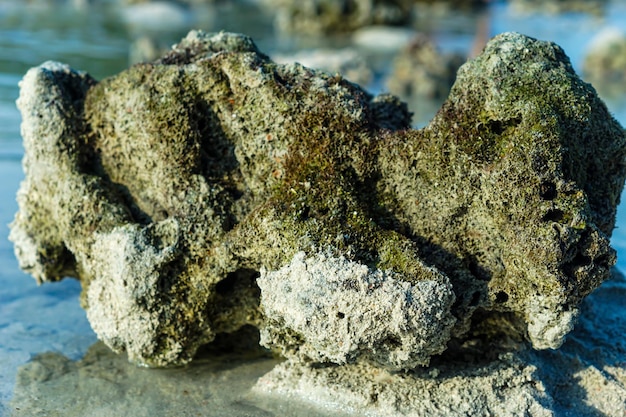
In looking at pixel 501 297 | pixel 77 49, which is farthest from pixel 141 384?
pixel 77 49

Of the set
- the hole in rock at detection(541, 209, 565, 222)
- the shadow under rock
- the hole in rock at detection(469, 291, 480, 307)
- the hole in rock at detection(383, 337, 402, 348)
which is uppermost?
the hole in rock at detection(541, 209, 565, 222)

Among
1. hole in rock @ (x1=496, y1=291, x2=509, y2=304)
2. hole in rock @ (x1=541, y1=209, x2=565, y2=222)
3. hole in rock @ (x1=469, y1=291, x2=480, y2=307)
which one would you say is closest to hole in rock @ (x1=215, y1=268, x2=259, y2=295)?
hole in rock @ (x1=469, y1=291, x2=480, y2=307)

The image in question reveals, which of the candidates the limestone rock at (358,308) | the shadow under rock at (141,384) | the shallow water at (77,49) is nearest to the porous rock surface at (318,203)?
the limestone rock at (358,308)

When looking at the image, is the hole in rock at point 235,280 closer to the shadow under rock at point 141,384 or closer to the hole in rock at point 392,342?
the shadow under rock at point 141,384

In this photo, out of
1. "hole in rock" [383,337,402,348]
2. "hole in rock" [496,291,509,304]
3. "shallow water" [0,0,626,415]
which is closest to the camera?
"hole in rock" [383,337,402,348]

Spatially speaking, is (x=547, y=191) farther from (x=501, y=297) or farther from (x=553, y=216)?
(x=501, y=297)

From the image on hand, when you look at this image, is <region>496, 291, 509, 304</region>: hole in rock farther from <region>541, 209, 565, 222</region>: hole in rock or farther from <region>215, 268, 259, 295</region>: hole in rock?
<region>215, 268, 259, 295</region>: hole in rock

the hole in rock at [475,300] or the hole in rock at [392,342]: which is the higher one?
the hole in rock at [475,300]
